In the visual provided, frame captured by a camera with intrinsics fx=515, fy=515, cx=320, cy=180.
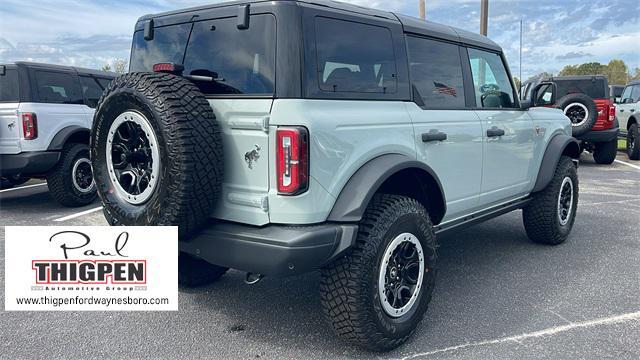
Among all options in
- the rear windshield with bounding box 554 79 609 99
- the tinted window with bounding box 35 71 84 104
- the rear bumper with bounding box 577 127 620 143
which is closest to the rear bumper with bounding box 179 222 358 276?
the tinted window with bounding box 35 71 84 104

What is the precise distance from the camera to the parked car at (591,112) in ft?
32.4

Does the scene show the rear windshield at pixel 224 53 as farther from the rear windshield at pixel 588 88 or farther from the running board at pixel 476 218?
the rear windshield at pixel 588 88

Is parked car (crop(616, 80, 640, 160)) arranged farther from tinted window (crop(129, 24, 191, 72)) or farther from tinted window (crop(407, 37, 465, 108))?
tinted window (crop(129, 24, 191, 72))

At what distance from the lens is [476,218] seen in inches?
161

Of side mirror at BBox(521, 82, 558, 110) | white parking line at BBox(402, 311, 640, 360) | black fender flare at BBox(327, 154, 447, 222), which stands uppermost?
side mirror at BBox(521, 82, 558, 110)

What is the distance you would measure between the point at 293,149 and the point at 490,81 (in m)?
2.57

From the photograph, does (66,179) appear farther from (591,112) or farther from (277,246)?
(591,112)

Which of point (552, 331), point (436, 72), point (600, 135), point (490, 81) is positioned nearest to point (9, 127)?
point (436, 72)

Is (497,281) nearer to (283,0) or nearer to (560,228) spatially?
(560,228)

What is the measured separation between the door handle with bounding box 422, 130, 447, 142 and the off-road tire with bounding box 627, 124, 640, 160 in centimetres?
1024

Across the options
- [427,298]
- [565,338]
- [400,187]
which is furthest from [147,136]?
[565,338]

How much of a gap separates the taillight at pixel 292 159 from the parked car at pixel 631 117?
11.3 meters

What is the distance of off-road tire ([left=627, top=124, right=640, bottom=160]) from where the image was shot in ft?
38.1

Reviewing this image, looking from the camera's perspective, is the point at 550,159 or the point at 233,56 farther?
the point at 550,159
